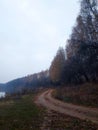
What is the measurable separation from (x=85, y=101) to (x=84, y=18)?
10.5 m

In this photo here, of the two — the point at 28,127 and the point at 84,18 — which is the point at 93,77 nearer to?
the point at 84,18

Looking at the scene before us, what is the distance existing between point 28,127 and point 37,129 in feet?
2.75

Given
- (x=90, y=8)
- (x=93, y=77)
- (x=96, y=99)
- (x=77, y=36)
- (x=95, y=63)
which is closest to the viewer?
(x=96, y=99)

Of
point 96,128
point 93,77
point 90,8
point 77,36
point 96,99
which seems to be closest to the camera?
point 96,128

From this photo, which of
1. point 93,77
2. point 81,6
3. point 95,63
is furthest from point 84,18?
point 93,77

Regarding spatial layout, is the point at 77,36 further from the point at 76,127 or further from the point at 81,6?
the point at 76,127

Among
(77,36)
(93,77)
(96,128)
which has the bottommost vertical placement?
(96,128)

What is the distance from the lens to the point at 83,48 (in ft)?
135

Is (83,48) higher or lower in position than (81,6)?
lower

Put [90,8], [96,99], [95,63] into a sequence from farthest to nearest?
[95,63], [90,8], [96,99]

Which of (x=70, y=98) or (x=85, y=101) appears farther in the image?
(x=70, y=98)

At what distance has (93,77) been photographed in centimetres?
6291

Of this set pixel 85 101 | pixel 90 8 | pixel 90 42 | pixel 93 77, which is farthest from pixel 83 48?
pixel 93 77

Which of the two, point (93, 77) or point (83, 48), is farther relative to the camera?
point (93, 77)
